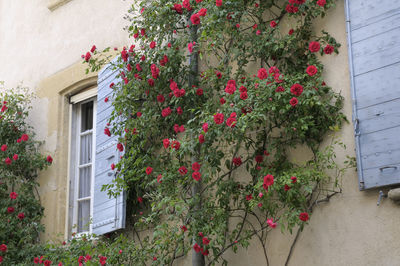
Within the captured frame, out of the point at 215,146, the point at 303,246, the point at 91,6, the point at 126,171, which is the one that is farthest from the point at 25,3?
the point at 303,246

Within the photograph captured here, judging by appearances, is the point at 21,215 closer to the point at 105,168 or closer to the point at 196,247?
the point at 105,168

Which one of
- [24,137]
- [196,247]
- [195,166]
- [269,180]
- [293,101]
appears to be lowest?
[196,247]

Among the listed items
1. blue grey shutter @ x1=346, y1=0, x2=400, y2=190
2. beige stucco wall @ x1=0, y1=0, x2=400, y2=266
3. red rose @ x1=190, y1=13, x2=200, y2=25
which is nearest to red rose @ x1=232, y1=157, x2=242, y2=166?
beige stucco wall @ x1=0, y1=0, x2=400, y2=266

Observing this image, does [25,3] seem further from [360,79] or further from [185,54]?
[360,79]

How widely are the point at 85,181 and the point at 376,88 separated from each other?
11.9ft

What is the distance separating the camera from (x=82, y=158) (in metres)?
6.96

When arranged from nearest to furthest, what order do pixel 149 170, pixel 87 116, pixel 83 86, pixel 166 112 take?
pixel 149 170 < pixel 166 112 < pixel 83 86 < pixel 87 116

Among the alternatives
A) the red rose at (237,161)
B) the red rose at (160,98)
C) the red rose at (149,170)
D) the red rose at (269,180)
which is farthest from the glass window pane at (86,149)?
the red rose at (269,180)

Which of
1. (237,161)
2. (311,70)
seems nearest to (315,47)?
(311,70)

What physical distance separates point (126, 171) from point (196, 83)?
3.23 feet

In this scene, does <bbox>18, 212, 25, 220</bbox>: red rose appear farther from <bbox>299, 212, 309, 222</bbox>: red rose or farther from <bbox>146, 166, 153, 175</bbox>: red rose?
<bbox>299, 212, 309, 222</bbox>: red rose

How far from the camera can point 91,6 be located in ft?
23.6

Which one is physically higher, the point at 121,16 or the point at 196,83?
the point at 121,16

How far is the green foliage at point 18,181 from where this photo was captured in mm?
6605
